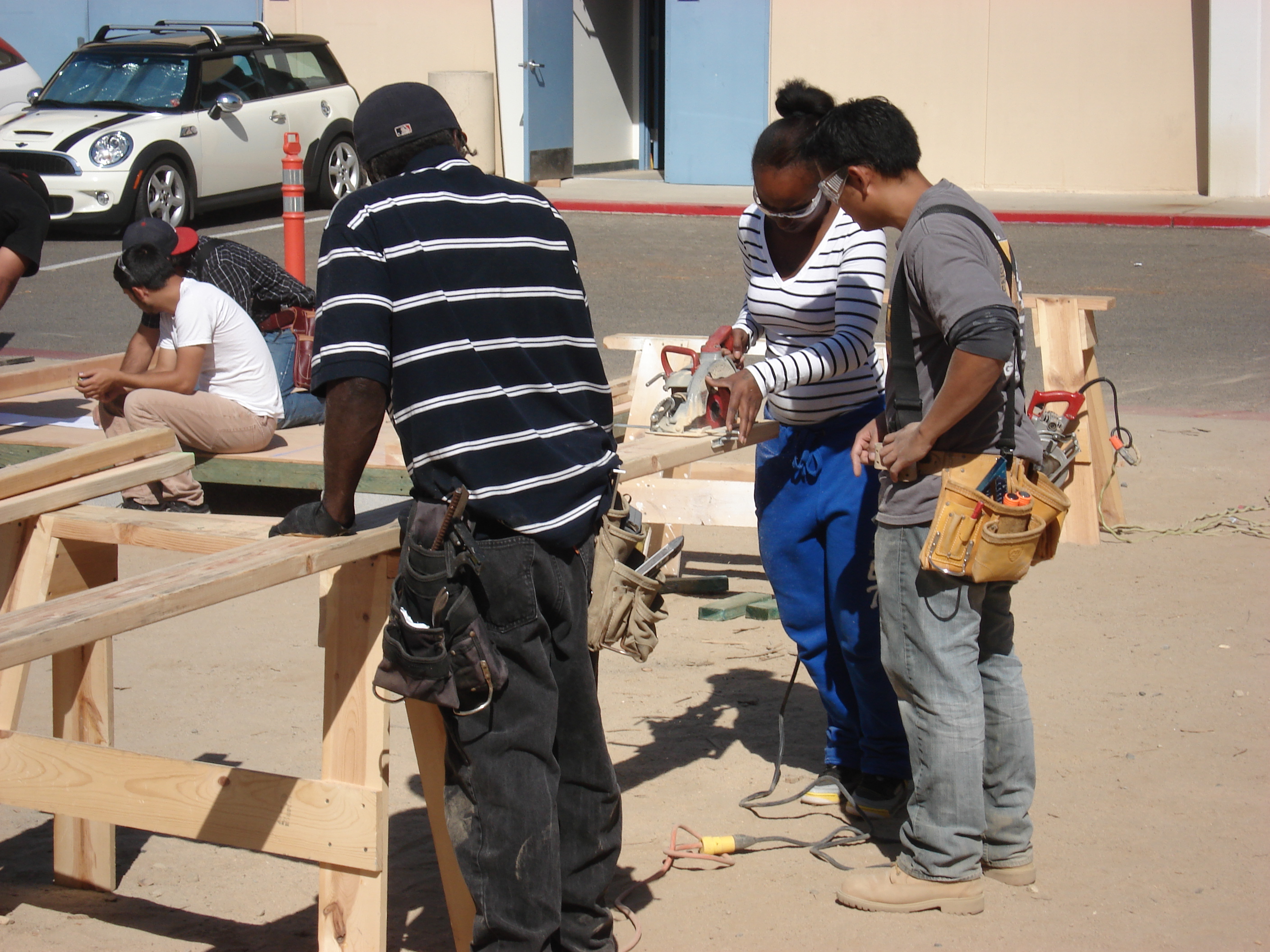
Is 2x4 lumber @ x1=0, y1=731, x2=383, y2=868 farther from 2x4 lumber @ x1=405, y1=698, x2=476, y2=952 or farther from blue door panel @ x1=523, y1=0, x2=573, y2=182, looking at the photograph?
blue door panel @ x1=523, y1=0, x2=573, y2=182

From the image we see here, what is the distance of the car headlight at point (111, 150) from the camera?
12.8 m

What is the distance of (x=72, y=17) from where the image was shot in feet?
67.9

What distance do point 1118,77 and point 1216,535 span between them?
512 inches

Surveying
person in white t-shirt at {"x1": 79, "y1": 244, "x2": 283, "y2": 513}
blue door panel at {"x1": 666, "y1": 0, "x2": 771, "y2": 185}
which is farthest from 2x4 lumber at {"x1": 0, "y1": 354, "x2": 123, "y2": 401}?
blue door panel at {"x1": 666, "y1": 0, "x2": 771, "y2": 185}

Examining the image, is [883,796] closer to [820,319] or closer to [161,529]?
[820,319]

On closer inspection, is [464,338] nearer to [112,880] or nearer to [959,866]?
[959,866]

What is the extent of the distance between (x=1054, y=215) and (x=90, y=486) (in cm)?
1433

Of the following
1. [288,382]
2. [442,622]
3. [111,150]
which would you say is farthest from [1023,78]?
[442,622]

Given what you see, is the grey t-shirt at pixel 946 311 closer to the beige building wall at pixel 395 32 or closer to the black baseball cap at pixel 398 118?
the black baseball cap at pixel 398 118

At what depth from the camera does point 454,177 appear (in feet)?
8.50

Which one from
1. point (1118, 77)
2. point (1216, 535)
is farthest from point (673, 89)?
point (1216, 535)

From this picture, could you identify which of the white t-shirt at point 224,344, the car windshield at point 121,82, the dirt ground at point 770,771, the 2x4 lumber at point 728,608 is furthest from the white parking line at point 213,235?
the dirt ground at point 770,771

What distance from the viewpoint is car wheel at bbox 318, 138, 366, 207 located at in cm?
1538

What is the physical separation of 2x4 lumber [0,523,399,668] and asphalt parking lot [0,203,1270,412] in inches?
265
